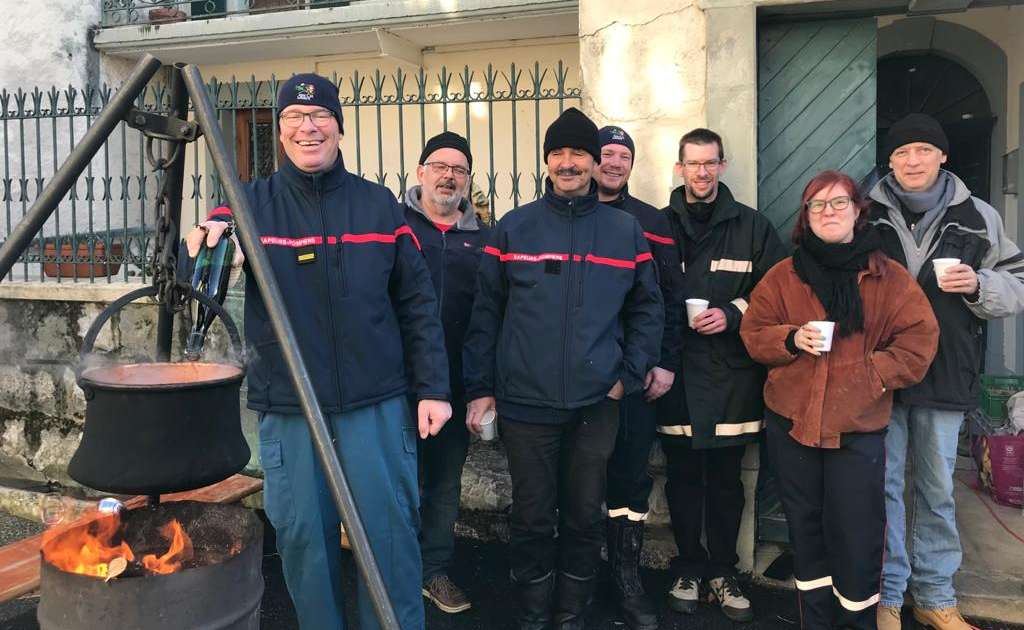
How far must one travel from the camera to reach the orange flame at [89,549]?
6.61ft

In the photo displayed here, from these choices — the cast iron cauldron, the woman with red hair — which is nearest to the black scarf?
the woman with red hair

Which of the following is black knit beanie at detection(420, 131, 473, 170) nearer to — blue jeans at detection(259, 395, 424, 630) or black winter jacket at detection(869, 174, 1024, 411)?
blue jeans at detection(259, 395, 424, 630)

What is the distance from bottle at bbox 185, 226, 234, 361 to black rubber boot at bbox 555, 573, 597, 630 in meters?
1.92

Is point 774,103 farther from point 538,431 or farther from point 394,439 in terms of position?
point 394,439

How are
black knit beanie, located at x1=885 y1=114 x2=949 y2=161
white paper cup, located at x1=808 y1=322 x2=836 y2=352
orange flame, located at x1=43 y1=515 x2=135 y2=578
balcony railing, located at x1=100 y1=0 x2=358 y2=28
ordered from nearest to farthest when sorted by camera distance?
orange flame, located at x1=43 y1=515 x2=135 y2=578
white paper cup, located at x1=808 y1=322 x2=836 y2=352
black knit beanie, located at x1=885 y1=114 x2=949 y2=161
balcony railing, located at x1=100 y1=0 x2=358 y2=28

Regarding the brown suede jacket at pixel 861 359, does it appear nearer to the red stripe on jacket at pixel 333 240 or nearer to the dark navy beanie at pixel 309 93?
the red stripe on jacket at pixel 333 240

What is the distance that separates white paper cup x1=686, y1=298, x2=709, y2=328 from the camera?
132 inches

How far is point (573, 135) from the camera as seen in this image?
123 inches

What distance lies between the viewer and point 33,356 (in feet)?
17.6

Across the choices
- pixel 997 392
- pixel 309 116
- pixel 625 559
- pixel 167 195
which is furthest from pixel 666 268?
pixel 997 392

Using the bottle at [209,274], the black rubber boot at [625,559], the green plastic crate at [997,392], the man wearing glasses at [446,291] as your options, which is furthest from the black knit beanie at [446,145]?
the green plastic crate at [997,392]

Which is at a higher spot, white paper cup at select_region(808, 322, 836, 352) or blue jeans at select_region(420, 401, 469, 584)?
white paper cup at select_region(808, 322, 836, 352)

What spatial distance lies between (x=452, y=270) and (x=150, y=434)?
1820 millimetres

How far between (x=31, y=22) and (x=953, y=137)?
31.7 feet
